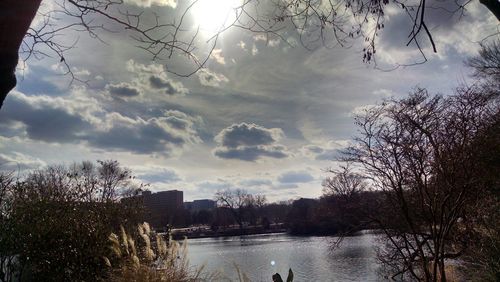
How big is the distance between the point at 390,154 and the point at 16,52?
10094 millimetres

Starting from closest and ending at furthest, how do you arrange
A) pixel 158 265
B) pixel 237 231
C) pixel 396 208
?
pixel 158 265 < pixel 396 208 < pixel 237 231

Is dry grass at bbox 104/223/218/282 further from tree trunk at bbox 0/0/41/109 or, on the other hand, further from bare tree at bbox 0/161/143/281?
tree trunk at bbox 0/0/41/109

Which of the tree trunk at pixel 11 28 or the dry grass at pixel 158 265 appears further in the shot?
the dry grass at pixel 158 265

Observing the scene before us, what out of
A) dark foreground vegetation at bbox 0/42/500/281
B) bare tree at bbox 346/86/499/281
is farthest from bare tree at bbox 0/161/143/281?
bare tree at bbox 346/86/499/281

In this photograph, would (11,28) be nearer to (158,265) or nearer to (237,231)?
(158,265)

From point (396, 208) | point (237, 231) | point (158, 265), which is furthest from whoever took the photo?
point (237, 231)

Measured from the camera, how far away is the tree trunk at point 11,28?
162 centimetres

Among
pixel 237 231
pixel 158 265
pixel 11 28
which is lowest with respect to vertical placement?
pixel 158 265

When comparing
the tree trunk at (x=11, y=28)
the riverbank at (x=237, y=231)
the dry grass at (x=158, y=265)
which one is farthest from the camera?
the riverbank at (x=237, y=231)

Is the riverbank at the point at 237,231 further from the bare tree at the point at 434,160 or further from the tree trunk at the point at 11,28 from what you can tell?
the tree trunk at the point at 11,28

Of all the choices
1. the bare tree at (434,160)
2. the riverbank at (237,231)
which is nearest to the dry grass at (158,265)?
the bare tree at (434,160)

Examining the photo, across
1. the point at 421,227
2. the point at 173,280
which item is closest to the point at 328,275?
the point at 421,227

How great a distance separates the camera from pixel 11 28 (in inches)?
64.6

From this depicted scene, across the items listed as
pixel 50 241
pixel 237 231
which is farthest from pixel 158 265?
pixel 237 231
